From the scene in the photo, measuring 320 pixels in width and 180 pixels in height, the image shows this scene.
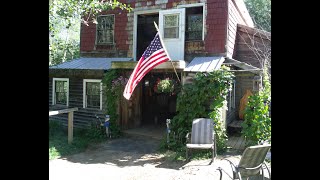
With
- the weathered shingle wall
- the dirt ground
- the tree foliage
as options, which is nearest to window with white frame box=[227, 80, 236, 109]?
the weathered shingle wall

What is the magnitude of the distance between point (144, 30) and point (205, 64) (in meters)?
5.01

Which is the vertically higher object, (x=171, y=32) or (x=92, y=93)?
(x=171, y=32)

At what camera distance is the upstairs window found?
1075cm

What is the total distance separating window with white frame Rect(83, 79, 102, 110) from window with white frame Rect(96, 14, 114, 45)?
194 cm

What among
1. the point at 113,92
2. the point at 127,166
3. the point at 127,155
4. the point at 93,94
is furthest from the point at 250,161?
the point at 93,94

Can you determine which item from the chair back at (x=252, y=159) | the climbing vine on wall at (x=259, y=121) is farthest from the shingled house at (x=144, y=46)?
the chair back at (x=252, y=159)

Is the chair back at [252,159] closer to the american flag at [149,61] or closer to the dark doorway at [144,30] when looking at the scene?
the american flag at [149,61]

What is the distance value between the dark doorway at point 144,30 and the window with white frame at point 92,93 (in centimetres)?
217

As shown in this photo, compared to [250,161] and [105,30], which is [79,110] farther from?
[250,161]

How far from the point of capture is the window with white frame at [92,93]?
39.1ft

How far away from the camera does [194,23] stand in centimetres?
1088

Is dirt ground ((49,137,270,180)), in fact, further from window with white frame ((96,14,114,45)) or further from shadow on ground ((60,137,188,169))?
window with white frame ((96,14,114,45))
